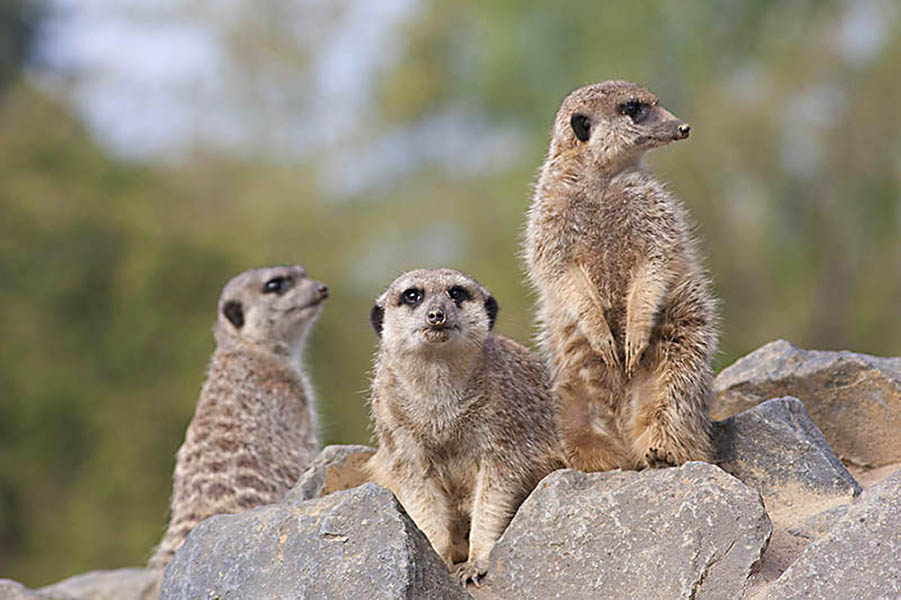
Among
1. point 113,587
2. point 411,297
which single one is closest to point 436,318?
point 411,297

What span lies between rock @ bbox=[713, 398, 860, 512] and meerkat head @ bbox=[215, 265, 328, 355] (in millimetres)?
2758

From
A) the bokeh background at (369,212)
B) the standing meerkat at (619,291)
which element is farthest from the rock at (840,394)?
the bokeh background at (369,212)

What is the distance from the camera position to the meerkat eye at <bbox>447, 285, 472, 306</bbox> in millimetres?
3742

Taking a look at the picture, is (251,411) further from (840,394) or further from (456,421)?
(840,394)

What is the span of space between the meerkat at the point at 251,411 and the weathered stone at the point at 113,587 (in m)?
0.11

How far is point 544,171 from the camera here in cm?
409

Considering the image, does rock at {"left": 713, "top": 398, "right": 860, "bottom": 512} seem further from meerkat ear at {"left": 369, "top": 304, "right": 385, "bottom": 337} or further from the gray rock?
meerkat ear at {"left": 369, "top": 304, "right": 385, "bottom": 337}

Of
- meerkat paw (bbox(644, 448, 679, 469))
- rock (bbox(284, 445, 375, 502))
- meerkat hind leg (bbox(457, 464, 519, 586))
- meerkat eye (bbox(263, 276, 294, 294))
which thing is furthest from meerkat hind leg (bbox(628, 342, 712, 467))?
meerkat eye (bbox(263, 276, 294, 294))

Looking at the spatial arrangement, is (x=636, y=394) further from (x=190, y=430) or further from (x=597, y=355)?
(x=190, y=430)

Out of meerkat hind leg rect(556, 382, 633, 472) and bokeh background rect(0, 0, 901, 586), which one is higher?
bokeh background rect(0, 0, 901, 586)

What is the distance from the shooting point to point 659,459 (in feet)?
11.8

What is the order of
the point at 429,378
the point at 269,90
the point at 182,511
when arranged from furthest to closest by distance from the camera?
the point at 269,90 < the point at 182,511 < the point at 429,378

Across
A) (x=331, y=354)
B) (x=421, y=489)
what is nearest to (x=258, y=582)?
(x=421, y=489)

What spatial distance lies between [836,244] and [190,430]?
10.9 meters
